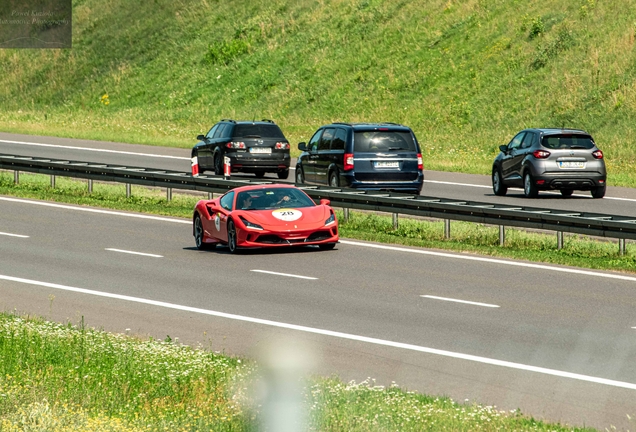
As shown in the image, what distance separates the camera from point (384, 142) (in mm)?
27125

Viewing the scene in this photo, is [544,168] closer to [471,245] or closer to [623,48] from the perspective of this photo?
[471,245]

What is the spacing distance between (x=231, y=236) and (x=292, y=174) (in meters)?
17.1

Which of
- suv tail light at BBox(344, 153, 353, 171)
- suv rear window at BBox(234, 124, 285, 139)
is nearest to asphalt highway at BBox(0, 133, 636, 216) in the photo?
suv rear window at BBox(234, 124, 285, 139)

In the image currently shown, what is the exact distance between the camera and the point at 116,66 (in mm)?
69062

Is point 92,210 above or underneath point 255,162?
underneath

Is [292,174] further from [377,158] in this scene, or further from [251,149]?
[377,158]

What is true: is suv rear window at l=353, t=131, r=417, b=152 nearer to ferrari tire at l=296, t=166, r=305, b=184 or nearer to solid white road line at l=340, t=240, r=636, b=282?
ferrari tire at l=296, t=166, r=305, b=184

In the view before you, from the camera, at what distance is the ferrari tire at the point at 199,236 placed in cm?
2173

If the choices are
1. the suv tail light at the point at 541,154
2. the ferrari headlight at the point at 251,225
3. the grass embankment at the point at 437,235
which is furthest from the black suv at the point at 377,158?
the ferrari headlight at the point at 251,225

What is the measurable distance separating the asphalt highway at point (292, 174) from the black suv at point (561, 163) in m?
0.38

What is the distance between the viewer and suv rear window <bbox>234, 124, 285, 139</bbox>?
115ft

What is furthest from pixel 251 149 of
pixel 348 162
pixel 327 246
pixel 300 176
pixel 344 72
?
pixel 344 72

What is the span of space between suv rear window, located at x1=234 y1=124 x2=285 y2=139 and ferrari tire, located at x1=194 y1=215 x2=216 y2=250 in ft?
43.4

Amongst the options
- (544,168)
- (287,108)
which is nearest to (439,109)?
(287,108)
